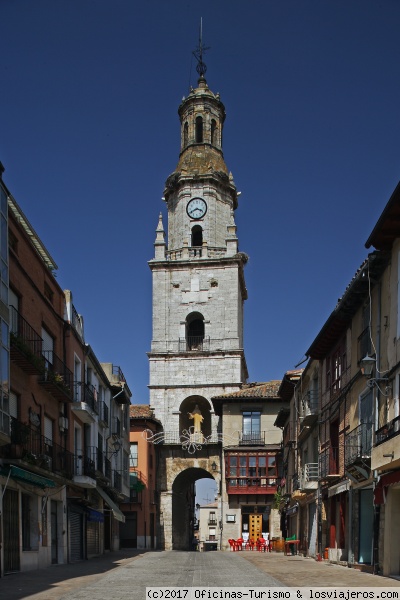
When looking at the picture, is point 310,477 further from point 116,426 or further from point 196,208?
point 196,208

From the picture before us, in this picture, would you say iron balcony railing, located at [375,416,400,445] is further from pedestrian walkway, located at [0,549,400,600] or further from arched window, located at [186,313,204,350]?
arched window, located at [186,313,204,350]

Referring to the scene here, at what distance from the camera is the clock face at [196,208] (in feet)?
214

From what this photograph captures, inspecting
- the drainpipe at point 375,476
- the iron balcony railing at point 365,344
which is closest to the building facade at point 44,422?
the drainpipe at point 375,476

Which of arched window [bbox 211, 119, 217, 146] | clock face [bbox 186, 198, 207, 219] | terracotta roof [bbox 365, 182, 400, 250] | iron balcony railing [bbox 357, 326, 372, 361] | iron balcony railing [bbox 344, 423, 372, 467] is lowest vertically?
iron balcony railing [bbox 344, 423, 372, 467]

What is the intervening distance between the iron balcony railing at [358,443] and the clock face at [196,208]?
140ft

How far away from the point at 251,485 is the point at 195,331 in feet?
49.9

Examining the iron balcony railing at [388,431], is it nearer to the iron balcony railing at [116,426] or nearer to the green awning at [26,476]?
the green awning at [26,476]

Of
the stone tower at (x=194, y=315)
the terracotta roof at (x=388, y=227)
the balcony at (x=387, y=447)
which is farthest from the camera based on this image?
the stone tower at (x=194, y=315)

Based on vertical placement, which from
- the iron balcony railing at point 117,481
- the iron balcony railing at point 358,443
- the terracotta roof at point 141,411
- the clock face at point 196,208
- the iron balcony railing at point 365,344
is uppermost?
the clock face at point 196,208

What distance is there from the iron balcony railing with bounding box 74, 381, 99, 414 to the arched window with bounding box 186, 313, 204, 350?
2836 centimetres

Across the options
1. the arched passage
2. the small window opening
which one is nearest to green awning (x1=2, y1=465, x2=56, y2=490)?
the arched passage

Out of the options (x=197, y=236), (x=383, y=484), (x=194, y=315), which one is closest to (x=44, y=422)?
(x=383, y=484)

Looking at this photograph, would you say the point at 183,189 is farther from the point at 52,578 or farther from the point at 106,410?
the point at 52,578

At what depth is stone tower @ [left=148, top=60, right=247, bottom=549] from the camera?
60.7m
